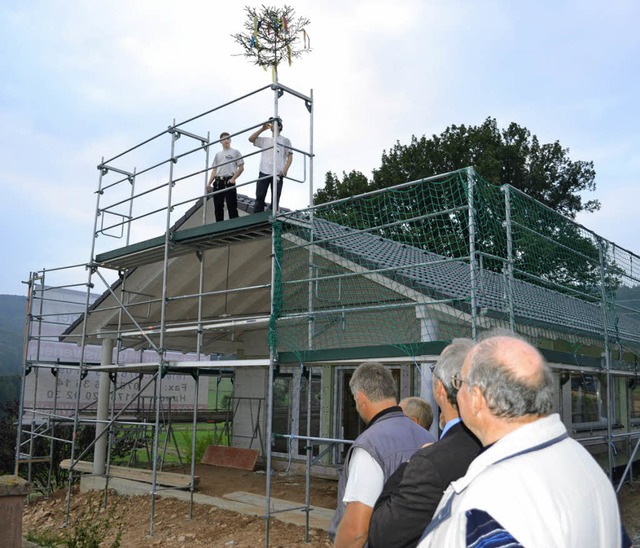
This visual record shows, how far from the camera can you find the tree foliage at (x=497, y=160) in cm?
2746

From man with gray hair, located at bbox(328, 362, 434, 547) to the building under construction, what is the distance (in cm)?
261

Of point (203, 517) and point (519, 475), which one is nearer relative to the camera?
point (519, 475)

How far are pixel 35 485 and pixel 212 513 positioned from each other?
659 cm

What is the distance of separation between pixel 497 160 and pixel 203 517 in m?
21.5

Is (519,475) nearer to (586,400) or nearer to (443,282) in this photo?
(443,282)

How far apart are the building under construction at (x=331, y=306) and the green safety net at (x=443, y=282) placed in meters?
0.03

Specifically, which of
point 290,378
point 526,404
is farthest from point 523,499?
point 290,378

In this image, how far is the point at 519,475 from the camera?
153 centimetres

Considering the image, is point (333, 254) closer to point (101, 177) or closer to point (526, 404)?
point (101, 177)

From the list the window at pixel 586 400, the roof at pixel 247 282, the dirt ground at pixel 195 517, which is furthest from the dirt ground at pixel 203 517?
the roof at pixel 247 282

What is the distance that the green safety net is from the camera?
6.62 meters

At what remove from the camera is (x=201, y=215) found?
36.4ft

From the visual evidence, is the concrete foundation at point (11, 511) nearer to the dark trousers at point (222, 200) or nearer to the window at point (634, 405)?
the dark trousers at point (222, 200)

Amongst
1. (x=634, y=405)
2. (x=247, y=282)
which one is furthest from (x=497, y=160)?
(x=247, y=282)
